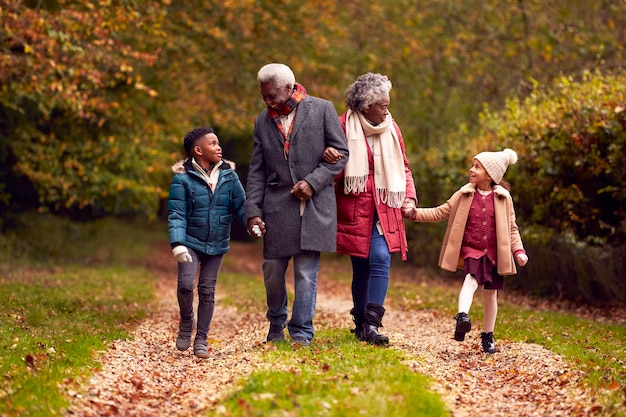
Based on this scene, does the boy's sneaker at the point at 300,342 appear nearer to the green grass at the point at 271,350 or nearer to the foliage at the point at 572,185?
the green grass at the point at 271,350

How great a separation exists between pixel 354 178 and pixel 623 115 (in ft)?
17.7

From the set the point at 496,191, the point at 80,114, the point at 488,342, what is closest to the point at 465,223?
the point at 496,191

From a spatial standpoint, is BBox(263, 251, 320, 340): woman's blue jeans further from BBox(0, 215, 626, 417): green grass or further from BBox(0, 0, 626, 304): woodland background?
BBox(0, 0, 626, 304): woodland background

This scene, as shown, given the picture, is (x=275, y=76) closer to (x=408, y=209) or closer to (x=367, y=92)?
(x=367, y=92)

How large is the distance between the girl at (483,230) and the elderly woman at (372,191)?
0.94ft

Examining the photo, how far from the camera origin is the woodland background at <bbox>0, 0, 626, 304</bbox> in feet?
41.4

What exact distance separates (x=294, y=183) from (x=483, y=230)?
1746 mm

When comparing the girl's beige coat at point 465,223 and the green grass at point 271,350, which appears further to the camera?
the girl's beige coat at point 465,223

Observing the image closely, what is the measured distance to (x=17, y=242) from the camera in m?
19.0

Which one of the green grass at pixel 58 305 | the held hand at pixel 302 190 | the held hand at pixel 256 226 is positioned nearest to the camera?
the green grass at pixel 58 305

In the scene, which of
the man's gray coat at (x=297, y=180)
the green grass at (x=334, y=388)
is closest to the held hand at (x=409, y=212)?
the man's gray coat at (x=297, y=180)

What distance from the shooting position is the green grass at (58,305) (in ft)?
20.5

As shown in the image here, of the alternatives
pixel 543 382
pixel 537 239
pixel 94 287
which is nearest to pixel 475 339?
pixel 543 382

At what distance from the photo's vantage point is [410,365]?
691 centimetres
